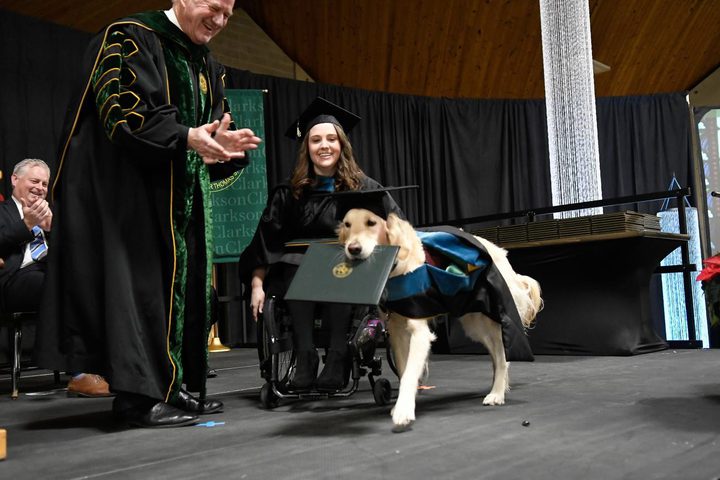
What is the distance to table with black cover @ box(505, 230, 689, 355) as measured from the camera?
4.81 metres

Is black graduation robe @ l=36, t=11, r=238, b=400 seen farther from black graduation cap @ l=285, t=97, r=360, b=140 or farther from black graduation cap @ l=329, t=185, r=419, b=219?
black graduation cap @ l=285, t=97, r=360, b=140

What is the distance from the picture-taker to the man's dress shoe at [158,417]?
2.48m

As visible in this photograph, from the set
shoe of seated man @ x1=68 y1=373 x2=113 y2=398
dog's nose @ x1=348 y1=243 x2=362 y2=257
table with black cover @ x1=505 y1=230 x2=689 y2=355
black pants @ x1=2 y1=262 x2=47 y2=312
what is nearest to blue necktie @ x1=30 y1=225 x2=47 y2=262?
black pants @ x1=2 y1=262 x2=47 y2=312

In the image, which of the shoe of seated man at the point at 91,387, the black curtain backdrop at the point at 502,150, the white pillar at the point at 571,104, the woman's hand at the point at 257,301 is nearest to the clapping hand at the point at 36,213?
the shoe of seated man at the point at 91,387

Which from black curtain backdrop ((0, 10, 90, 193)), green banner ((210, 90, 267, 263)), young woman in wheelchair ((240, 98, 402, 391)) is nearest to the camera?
young woman in wheelchair ((240, 98, 402, 391))

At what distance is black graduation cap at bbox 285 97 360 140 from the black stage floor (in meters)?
1.29

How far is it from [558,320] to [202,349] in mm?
3175

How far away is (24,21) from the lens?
20.6 feet

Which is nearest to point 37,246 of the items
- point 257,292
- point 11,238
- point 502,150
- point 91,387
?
point 11,238

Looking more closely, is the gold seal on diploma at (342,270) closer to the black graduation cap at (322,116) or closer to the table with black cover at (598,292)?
the black graduation cap at (322,116)

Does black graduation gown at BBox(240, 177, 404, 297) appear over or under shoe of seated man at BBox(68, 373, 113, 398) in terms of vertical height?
over

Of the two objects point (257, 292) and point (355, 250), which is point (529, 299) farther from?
point (257, 292)

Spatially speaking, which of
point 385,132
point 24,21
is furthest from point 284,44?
point 24,21

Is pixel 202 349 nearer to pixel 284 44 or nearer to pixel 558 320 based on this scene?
pixel 558 320
